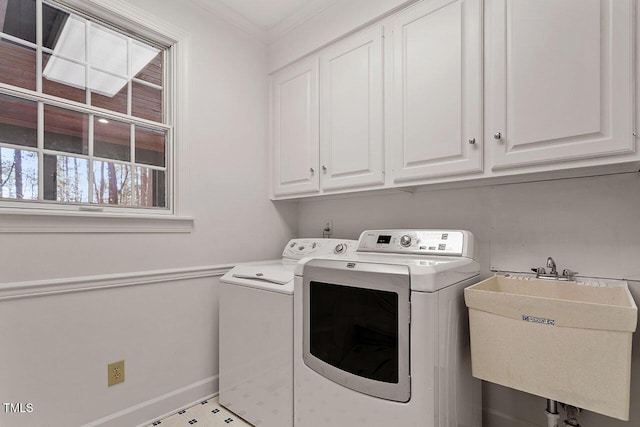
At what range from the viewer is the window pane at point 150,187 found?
200cm

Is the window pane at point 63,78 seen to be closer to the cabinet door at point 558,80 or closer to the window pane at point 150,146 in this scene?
the window pane at point 150,146

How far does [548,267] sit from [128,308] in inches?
87.8

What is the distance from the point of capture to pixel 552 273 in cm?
157

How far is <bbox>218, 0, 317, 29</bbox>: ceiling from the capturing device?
221 cm

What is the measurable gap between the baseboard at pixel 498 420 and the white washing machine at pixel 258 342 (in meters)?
1.06

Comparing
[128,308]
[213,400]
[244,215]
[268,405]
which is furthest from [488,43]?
[213,400]

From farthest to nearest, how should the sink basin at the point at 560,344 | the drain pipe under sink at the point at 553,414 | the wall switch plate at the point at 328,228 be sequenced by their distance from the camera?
1. the wall switch plate at the point at 328,228
2. the drain pipe under sink at the point at 553,414
3. the sink basin at the point at 560,344

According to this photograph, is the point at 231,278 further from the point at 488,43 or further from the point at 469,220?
the point at 488,43

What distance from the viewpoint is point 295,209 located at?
285 centimetres

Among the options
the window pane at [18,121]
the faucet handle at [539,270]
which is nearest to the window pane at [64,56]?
the window pane at [18,121]

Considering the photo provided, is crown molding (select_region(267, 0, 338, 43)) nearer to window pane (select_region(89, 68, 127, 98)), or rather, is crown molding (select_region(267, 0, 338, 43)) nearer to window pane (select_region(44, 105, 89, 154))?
window pane (select_region(89, 68, 127, 98))

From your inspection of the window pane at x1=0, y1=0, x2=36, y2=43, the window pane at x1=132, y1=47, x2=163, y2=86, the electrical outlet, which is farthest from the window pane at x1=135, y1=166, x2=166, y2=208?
the electrical outlet

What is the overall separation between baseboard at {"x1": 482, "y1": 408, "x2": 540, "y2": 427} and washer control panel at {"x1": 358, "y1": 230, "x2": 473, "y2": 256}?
920 mm

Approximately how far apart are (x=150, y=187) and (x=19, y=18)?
3.31ft
